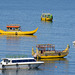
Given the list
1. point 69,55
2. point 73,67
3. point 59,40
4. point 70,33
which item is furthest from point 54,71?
point 70,33

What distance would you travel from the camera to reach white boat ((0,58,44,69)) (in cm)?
6819

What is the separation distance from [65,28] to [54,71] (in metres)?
65.9

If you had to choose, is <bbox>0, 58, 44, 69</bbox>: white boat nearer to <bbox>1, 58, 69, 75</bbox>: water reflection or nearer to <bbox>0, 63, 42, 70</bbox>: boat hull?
<bbox>0, 63, 42, 70</bbox>: boat hull

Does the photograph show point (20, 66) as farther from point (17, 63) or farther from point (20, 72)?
point (20, 72)

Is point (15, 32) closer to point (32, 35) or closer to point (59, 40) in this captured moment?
point (32, 35)

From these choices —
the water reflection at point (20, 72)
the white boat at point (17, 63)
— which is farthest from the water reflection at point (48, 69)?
the white boat at point (17, 63)

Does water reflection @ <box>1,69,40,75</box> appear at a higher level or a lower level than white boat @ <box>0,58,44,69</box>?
lower

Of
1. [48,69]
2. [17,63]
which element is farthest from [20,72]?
[48,69]

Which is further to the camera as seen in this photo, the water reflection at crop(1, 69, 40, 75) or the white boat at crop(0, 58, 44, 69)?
the white boat at crop(0, 58, 44, 69)

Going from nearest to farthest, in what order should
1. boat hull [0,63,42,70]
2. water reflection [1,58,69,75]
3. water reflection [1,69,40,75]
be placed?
water reflection [1,69,40,75] < water reflection [1,58,69,75] < boat hull [0,63,42,70]

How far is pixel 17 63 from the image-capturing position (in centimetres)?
6838

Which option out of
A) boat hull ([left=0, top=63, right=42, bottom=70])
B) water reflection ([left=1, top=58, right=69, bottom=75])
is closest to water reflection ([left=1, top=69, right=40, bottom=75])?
water reflection ([left=1, top=58, right=69, bottom=75])

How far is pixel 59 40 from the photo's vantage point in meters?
104

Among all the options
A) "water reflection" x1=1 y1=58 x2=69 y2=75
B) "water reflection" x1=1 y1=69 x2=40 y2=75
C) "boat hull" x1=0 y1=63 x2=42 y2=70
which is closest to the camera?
"water reflection" x1=1 y1=69 x2=40 y2=75
